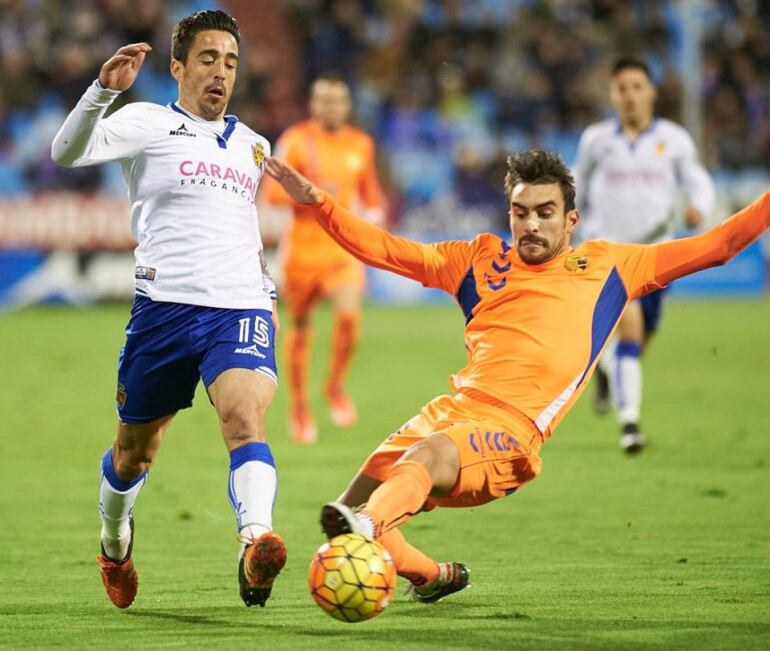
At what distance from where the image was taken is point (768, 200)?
18.3 feet

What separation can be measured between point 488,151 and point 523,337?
19.8 metres

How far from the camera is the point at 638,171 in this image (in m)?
11.1

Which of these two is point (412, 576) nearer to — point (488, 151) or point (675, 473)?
point (675, 473)

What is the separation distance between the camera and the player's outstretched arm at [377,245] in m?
5.65

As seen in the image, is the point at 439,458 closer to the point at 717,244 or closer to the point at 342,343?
the point at 717,244

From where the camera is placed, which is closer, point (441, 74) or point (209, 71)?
point (209, 71)

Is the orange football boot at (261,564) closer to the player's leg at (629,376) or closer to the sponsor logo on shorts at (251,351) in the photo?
the sponsor logo on shorts at (251,351)

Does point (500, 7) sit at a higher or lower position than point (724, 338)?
higher

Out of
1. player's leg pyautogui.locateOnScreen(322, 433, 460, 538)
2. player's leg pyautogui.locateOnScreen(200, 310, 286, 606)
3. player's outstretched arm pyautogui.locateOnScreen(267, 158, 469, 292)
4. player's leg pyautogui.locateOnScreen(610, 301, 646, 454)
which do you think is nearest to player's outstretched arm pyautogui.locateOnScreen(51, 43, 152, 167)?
player's outstretched arm pyautogui.locateOnScreen(267, 158, 469, 292)

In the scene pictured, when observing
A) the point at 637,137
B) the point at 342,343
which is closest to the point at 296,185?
the point at 637,137

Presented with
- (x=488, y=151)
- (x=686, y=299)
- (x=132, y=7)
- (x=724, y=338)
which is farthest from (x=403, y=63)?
(x=724, y=338)

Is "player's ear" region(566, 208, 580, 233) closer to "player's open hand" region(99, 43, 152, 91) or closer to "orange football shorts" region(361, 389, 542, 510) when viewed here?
"orange football shorts" region(361, 389, 542, 510)

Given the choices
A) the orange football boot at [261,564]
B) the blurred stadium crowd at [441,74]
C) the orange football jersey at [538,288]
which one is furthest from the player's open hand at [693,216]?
the blurred stadium crowd at [441,74]

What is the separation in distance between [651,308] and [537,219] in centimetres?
536
